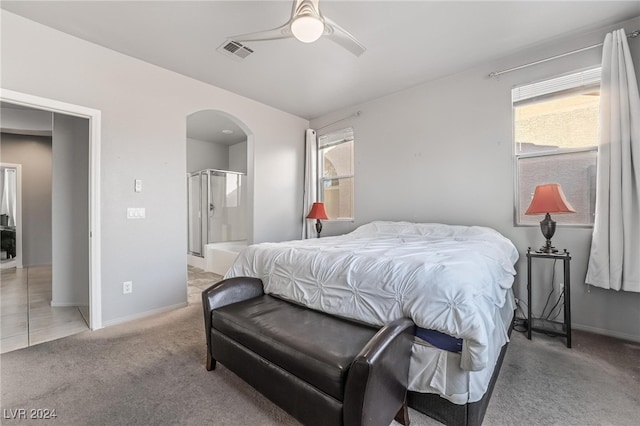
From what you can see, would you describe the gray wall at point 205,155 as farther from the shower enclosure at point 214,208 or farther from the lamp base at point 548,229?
the lamp base at point 548,229

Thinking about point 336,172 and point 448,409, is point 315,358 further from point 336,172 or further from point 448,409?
point 336,172

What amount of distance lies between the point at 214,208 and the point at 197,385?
173 inches

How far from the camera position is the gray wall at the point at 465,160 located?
96.7 inches

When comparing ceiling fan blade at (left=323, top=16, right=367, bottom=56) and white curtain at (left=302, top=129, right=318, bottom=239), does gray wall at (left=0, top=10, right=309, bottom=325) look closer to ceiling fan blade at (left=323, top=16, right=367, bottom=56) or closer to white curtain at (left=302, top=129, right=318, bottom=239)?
white curtain at (left=302, top=129, right=318, bottom=239)

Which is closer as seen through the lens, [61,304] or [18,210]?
[61,304]

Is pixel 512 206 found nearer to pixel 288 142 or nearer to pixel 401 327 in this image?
pixel 401 327

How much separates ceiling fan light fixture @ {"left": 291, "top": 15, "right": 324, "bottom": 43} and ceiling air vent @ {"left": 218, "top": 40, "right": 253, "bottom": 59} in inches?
47.6

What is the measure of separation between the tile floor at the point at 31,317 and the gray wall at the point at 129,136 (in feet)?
1.34

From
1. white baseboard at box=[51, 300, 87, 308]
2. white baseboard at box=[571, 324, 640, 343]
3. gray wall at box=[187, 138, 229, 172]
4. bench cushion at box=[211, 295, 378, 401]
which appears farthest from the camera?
gray wall at box=[187, 138, 229, 172]

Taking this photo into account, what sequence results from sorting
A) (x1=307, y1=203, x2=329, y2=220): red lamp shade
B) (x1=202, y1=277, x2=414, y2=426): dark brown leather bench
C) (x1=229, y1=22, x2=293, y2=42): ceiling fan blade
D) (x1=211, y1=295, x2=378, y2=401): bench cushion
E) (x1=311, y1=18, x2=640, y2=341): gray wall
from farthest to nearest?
1. (x1=307, y1=203, x2=329, y2=220): red lamp shade
2. (x1=311, y1=18, x2=640, y2=341): gray wall
3. (x1=229, y1=22, x2=293, y2=42): ceiling fan blade
4. (x1=211, y1=295, x2=378, y2=401): bench cushion
5. (x1=202, y1=277, x2=414, y2=426): dark brown leather bench

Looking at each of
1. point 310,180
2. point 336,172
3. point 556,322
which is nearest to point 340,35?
point 336,172

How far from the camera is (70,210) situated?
10.6 ft

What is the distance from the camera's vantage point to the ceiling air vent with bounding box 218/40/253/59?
8.49 ft

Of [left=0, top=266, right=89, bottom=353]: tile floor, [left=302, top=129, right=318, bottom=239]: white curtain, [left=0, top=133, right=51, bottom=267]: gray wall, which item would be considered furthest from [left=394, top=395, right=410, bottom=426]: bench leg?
[left=0, top=133, right=51, bottom=267]: gray wall
